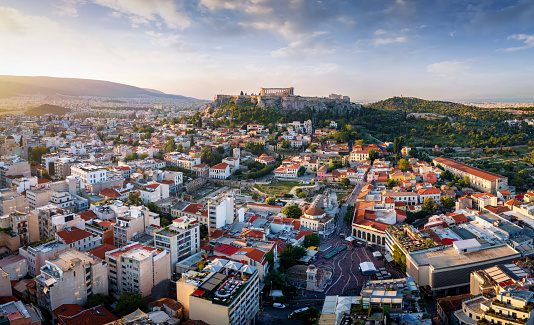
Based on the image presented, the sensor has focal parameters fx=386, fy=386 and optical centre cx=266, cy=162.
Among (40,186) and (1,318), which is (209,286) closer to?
(1,318)

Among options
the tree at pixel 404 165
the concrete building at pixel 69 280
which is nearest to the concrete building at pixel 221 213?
the concrete building at pixel 69 280

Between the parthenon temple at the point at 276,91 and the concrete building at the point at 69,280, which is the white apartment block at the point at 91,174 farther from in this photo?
the parthenon temple at the point at 276,91

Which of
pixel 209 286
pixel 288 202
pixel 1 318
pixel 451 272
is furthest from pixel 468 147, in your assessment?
pixel 1 318

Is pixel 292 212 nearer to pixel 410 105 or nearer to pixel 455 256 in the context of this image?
pixel 455 256

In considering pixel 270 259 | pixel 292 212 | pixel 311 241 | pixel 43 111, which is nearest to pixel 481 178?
pixel 292 212

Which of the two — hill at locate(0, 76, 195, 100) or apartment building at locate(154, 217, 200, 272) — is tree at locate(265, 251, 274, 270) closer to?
apartment building at locate(154, 217, 200, 272)
